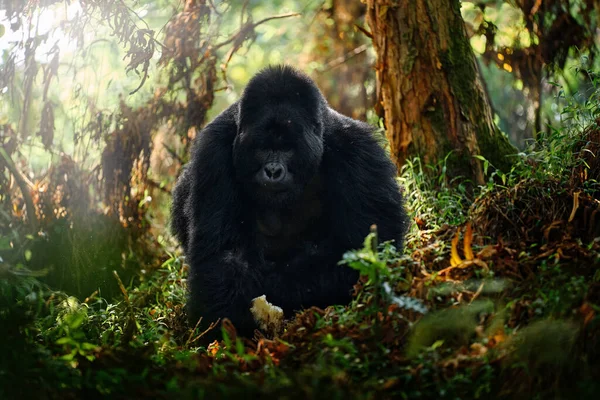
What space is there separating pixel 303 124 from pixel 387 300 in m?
1.90

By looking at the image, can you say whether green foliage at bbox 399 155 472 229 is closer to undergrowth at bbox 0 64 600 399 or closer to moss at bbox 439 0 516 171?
moss at bbox 439 0 516 171

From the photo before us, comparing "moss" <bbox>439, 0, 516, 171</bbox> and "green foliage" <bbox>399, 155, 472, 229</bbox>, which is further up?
"moss" <bbox>439, 0, 516, 171</bbox>

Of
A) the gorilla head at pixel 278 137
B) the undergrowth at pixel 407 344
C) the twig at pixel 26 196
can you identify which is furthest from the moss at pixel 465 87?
the twig at pixel 26 196

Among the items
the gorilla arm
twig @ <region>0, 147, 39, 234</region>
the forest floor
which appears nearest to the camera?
the forest floor

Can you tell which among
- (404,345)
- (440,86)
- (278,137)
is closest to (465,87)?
(440,86)

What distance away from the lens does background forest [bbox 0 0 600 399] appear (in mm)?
2486

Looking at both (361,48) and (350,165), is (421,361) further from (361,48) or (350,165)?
(361,48)

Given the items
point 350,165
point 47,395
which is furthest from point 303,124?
point 47,395

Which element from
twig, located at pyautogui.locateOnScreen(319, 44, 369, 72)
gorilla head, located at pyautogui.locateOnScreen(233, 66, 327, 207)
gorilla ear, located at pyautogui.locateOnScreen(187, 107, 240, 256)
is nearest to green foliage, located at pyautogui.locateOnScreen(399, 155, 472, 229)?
gorilla head, located at pyautogui.locateOnScreen(233, 66, 327, 207)

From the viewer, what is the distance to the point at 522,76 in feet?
22.0

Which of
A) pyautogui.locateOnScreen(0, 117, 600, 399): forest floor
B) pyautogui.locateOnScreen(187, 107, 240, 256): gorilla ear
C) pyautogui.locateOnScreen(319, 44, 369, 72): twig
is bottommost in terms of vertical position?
pyautogui.locateOnScreen(0, 117, 600, 399): forest floor

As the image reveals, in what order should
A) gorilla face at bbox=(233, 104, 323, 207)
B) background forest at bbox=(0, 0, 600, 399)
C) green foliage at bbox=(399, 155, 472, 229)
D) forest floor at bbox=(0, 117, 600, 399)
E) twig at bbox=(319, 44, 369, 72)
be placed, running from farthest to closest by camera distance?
twig at bbox=(319, 44, 369, 72) → green foliage at bbox=(399, 155, 472, 229) → gorilla face at bbox=(233, 104, 323, 207) → background forest at bbox=(0, 0, 600, 399) → forest floor at bbox=(0, 117, 600, 399)

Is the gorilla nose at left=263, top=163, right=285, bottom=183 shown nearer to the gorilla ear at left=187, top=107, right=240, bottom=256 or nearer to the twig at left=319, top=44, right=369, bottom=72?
the gorilla ear at left=187, top=107, right=240, bottom=256

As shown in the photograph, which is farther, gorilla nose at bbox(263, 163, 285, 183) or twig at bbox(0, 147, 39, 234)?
twig at bbox(0, 147, 39, 234)
